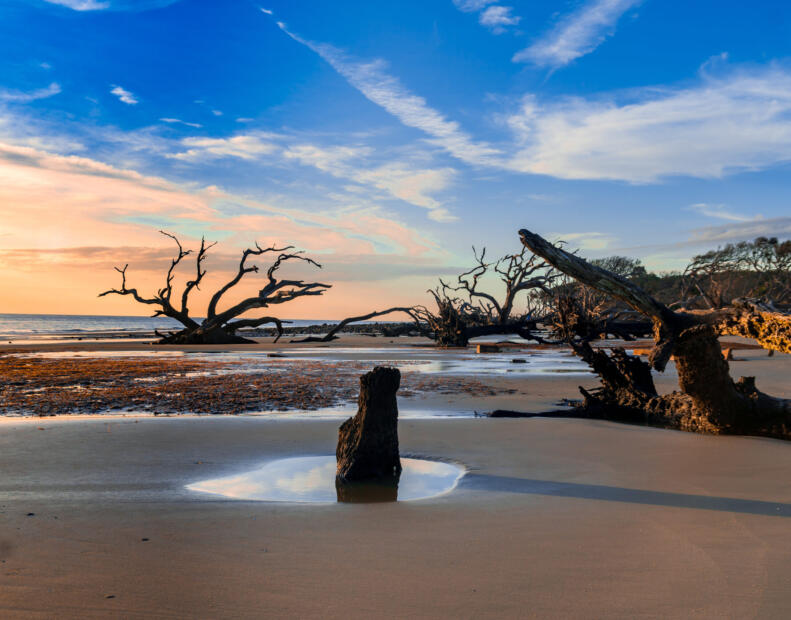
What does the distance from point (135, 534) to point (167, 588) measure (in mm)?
903

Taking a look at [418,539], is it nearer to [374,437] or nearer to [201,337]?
Result: [374,437]

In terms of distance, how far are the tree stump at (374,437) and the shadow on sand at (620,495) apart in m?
0.70

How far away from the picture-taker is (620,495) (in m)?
4.61

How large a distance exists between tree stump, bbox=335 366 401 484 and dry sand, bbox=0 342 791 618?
0.73 m

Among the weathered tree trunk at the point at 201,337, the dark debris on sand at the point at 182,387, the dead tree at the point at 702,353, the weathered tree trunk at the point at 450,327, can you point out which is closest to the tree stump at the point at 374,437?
the dead tree at the point at 702,353

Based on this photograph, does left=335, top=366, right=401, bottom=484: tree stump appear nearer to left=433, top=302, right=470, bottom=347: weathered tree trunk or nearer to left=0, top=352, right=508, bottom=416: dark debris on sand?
left=0, top=352, right=508, bottom=416: dark debris on sand

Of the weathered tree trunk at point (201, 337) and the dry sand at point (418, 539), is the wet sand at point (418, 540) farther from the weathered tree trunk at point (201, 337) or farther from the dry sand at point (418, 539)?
the weathered tree trunk at point (201, 337)

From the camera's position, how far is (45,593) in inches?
109

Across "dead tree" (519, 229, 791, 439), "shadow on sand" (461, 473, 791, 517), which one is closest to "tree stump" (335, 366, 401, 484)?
"shadow on sand" (461, 473, 791, 517)

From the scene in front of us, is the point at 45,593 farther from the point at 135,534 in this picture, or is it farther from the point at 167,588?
the point at 135,534

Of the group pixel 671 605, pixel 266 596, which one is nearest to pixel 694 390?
pixel 671 605

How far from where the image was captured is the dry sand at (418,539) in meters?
2.73

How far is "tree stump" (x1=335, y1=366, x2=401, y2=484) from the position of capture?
5051 millimetres

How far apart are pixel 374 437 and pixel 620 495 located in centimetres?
205
